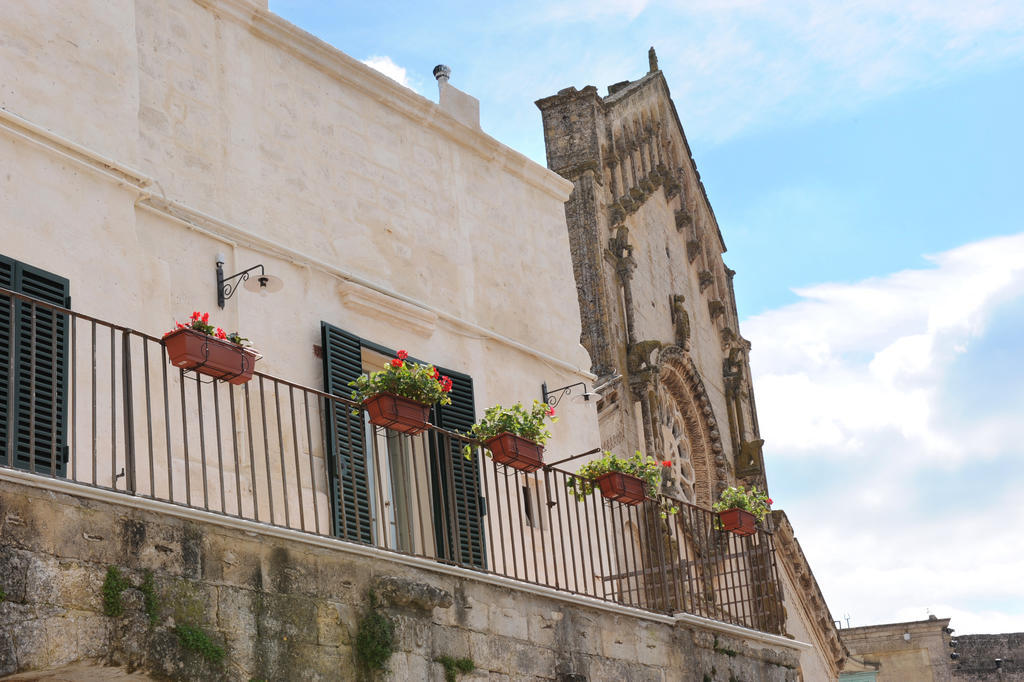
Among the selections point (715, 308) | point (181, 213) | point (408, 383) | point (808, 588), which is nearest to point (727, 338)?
point (715, 308)

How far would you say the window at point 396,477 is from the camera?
37.6ft

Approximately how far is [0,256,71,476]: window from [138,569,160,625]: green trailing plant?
1.30 m

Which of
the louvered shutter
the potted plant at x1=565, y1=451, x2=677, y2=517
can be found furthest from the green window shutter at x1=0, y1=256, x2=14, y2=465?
the potted plant at x1=565, y1=451, x2=677, y2=517

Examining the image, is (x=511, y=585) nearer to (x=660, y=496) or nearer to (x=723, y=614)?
(x=660, y=496)

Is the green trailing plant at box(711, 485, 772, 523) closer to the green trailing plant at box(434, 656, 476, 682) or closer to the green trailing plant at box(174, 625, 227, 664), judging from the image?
the green trailing plant at box(434, 656, 476, 682)

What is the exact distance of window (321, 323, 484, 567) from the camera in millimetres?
11461

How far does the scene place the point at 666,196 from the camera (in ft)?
81.7

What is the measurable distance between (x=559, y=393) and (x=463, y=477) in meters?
3.13

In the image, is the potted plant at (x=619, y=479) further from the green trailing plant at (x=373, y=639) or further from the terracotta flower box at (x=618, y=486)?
the green trailing plant at (x=373, y=639)

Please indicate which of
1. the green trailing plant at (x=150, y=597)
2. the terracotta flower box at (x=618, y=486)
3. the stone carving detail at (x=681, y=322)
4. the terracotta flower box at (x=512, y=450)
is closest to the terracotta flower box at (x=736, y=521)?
the terracotta flower box at (x=618, y=486)

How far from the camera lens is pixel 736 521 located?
543 inches

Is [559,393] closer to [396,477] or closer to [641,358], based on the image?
[396,477]

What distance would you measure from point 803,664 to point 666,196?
7.95 m

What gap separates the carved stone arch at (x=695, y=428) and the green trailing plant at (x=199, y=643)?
45.8 ft
